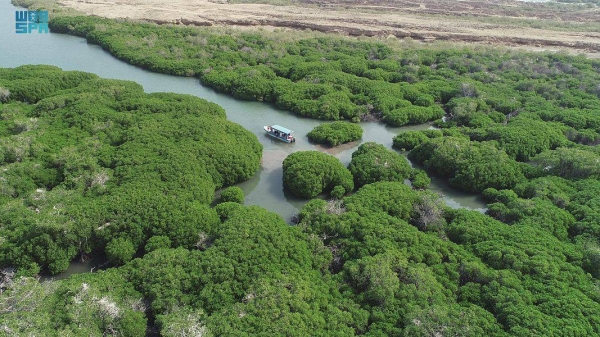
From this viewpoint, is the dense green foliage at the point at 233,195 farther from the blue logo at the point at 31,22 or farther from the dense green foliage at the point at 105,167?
the blue logo at the point at 31,22

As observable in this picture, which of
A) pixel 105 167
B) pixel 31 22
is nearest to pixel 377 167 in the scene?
pixel 105 167

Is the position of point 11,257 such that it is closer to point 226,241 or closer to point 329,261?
point 226,241

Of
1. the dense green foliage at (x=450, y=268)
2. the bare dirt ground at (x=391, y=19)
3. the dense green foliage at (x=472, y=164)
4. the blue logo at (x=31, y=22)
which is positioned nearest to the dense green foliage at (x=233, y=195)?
the dense green foliage at (x=450, y=268)

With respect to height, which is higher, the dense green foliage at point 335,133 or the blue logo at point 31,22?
the blue logo at point 31,22

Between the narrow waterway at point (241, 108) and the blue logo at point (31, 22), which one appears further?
the blue logo at point (31, 22)

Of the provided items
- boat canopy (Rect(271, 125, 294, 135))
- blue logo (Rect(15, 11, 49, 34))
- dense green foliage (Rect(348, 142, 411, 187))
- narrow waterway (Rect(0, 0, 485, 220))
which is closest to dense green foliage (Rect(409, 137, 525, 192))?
narrow waterway (Rect(0, 0, 485, 220))

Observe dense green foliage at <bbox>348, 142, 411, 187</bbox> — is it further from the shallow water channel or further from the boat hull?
the boat hull
